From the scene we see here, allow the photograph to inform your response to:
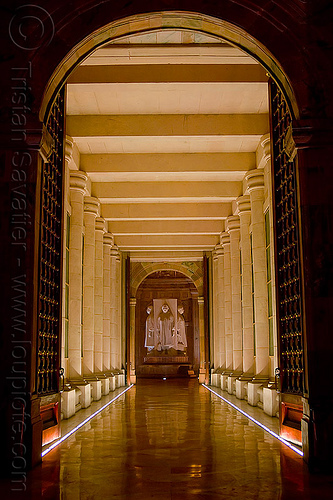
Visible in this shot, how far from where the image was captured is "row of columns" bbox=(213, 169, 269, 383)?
1274 cm

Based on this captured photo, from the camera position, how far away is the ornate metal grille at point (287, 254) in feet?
21.7

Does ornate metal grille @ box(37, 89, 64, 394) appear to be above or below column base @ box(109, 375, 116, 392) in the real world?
above

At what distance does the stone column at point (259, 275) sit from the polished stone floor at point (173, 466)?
3489mm

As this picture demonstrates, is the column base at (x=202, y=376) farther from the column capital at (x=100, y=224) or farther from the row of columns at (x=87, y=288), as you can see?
the column capital at (x=100, y=224)

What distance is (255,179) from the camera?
13.2 m

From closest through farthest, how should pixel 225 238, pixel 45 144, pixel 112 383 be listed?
1. pixel 45 144
2. pixel 112 383
3. pixel 225 238

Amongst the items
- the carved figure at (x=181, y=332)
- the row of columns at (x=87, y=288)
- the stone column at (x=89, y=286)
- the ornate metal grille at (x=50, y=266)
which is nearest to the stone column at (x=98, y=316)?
the row of columns at (x=87, y=288)

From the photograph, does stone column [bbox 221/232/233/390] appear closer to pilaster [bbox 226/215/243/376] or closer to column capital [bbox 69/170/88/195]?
pilaster [bbox 226/215/243/376]

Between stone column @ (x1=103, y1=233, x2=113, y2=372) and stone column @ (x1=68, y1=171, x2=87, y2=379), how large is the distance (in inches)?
219

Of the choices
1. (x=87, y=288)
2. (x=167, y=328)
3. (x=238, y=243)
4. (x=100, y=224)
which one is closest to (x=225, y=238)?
(x=238, y=243)

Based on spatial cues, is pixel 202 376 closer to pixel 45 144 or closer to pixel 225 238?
pixel 225 238

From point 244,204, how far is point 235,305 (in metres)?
3.54

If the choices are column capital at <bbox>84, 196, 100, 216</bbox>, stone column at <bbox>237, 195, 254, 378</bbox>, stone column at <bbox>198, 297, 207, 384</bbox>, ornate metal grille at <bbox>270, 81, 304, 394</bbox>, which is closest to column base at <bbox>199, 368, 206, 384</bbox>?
stone column at <bbox>198, 297, 207, 384</bbox>

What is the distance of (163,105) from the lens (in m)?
11.4
